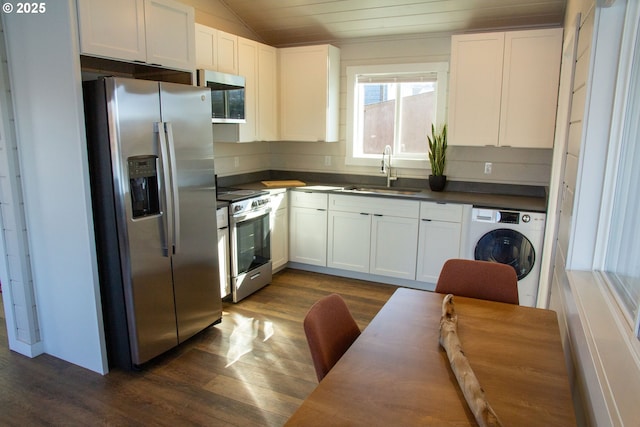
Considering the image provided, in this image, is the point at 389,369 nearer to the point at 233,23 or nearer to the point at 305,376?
the point at 305,376

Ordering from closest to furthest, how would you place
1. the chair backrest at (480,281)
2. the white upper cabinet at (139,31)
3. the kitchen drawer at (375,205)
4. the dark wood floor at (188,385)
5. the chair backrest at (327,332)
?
the chair backrest at (327,332)
the chair backrest at (480,281)
the dark wood floor at (188,385)
the white upper cabinet at (139,31)
the kitchen drawer at (375,205)

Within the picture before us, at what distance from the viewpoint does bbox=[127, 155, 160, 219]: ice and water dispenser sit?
8.30 feet

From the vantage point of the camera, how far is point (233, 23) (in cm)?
439

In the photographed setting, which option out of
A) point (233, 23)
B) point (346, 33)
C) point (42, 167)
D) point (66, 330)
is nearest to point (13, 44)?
point (42, 167)

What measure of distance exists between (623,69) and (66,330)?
10.8 feet

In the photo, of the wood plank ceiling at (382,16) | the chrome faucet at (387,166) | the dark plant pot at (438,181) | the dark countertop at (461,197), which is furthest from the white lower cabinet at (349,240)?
the wood plank ceiling at (382,16)

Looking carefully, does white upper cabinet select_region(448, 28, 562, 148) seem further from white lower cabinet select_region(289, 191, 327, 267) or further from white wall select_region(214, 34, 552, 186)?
Answer: white lower cabinet select_region(289, 191, 327, 267)

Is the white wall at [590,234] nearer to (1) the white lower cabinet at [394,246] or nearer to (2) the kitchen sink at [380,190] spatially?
(1) the white lower cabinet at [394,246]

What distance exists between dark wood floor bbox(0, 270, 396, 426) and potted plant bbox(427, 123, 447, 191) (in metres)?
1.95

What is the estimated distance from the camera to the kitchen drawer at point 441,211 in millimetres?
3787

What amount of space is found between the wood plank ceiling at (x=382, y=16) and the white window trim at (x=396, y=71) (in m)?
0.32

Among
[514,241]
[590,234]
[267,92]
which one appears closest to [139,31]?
[267,92]

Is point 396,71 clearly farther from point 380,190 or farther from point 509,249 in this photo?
point 509,249

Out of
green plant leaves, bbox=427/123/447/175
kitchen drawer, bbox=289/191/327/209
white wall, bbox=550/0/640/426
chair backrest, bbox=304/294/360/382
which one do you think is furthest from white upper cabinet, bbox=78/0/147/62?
green plant leaves, bbox=427/123/447/175
